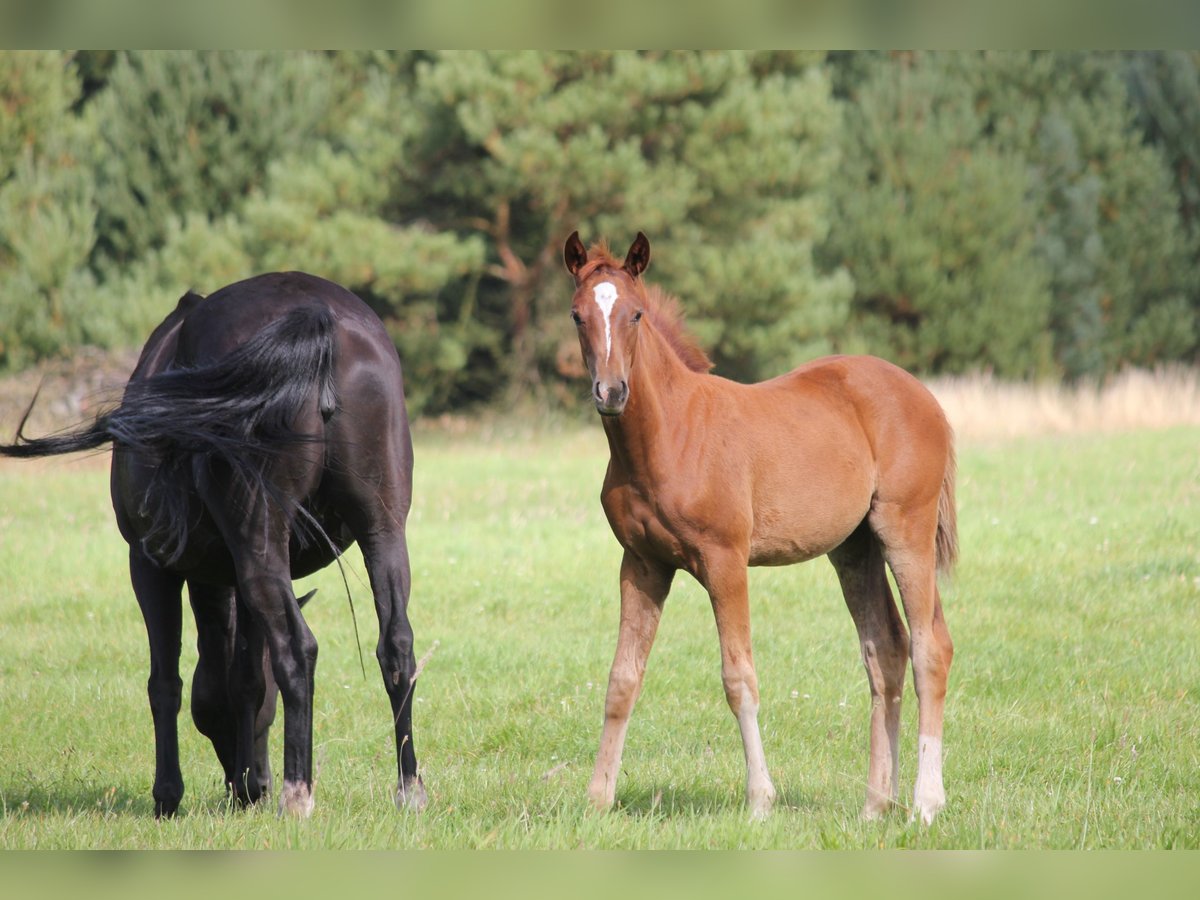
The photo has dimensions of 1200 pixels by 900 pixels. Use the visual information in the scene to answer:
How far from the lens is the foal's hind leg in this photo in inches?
223

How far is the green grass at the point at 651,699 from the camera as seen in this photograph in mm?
5000

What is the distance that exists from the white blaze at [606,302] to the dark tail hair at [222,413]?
112 cm

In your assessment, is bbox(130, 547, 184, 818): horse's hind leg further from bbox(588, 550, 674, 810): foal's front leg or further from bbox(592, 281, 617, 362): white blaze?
bbox(592, 281, 617, 362): white blaze

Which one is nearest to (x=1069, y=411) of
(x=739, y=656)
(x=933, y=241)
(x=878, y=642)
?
(x=933, y=241)

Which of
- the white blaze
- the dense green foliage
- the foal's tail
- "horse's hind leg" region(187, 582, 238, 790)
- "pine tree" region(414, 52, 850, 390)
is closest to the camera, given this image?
the white blaze

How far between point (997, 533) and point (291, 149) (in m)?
18.0

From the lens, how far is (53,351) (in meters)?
24.0

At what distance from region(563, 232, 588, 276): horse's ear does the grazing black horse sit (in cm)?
89

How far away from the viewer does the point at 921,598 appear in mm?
5738

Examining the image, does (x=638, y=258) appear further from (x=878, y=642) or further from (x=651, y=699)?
(x=651, y=699)

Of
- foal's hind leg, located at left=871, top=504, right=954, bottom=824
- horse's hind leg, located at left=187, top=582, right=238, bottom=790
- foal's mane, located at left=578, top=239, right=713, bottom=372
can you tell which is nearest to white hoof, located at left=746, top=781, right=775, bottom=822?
foal's hind leg, located at left=871, top=504, right=954, bottom=824

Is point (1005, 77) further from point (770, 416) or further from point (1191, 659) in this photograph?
point (770, 416)

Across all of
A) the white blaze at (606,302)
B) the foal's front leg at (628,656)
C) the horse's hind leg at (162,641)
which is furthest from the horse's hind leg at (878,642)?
the horse's hind leg at (162,641)

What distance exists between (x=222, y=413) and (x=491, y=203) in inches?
790
